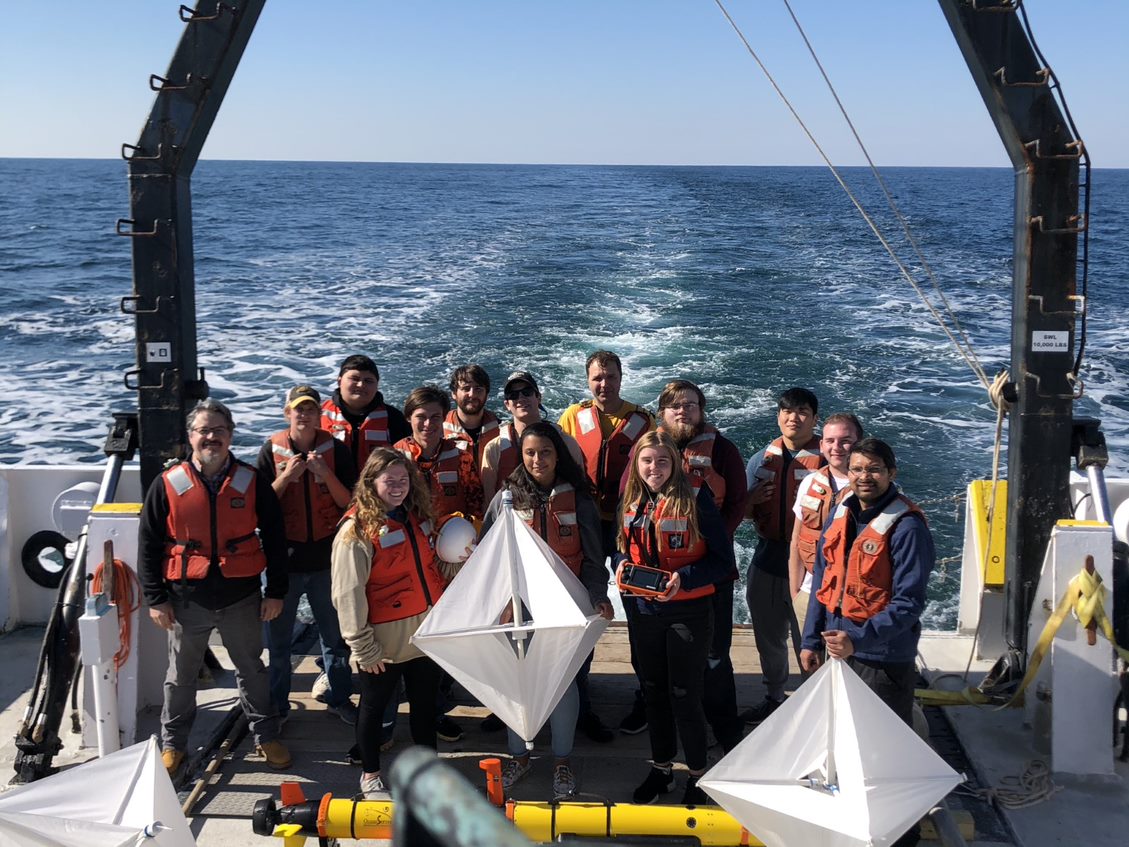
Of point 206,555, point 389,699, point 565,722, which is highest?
point 206,555

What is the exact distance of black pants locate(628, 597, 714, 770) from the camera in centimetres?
360

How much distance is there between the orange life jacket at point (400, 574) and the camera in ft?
11.7

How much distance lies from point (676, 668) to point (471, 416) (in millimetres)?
1441

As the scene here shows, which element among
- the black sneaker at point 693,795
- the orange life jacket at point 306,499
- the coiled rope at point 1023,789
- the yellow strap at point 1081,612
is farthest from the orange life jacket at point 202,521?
the coiled rope at point 1023,789

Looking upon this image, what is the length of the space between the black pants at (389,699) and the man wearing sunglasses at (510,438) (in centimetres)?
80

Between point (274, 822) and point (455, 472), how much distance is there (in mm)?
1523

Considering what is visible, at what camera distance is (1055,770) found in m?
4.07

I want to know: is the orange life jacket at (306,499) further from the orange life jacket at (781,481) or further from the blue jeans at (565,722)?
the orange life jacket at (781,481)

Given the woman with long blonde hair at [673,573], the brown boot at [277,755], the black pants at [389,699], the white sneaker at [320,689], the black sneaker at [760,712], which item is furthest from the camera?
the white sneaker at [320,689]

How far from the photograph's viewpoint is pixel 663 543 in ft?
11.7

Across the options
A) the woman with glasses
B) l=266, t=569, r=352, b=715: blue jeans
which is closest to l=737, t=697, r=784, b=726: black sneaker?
the woman with glasses

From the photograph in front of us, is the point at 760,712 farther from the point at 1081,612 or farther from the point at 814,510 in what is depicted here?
the point at 1081,612

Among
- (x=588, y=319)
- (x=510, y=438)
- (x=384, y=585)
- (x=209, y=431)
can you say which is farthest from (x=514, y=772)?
(x=588, y=319)

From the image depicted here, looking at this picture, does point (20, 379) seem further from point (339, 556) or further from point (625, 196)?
point (625, 196)
